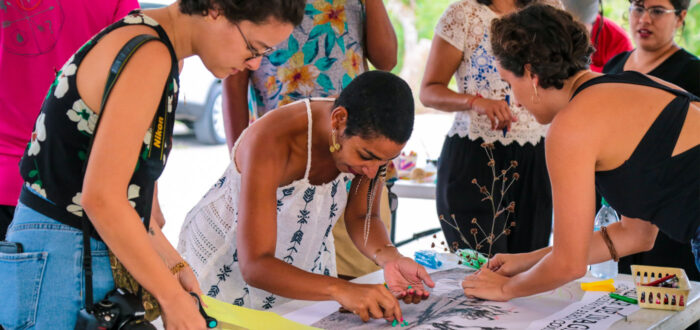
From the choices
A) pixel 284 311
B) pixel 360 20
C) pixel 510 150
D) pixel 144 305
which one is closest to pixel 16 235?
pixel 144 305

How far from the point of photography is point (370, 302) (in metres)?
1.61

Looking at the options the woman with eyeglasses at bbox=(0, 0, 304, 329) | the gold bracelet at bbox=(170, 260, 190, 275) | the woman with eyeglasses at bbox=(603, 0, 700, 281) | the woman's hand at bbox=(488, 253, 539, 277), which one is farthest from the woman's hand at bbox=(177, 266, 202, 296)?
the woman with eyeglasses at bbox=(603, 0, 700, 281)

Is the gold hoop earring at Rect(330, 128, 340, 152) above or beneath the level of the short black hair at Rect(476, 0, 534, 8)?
beneath

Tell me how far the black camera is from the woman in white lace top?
157 cm

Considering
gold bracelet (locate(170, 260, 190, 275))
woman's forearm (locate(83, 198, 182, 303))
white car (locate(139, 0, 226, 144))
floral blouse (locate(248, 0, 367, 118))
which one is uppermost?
floral blouse (locate(248, 0, 367, 118))

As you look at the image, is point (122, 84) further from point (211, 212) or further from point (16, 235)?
point (211, 212)

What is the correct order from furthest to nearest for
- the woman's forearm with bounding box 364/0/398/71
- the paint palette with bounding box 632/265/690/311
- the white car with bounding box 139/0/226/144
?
the white car with bounding box 139/0/226/144 → the woman's forearm with bounding box 364/0/398/71 → the paint palette with bounding box 632/265/690/311

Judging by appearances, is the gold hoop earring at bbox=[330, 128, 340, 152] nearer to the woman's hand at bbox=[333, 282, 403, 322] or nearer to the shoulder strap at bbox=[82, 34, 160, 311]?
the woman's hand at bbox=[333, 282, 403, 322]

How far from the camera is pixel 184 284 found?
1326 millimetres

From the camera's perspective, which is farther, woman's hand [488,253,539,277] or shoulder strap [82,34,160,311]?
woman's hand [488,253,539,277]

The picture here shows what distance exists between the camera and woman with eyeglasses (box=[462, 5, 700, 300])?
163cm

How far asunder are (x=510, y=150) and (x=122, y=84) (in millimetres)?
1758

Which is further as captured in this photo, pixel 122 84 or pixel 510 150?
pixel 510 150

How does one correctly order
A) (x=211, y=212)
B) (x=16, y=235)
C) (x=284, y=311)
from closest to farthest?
(x=16, y=235), (x=284, y=311), (x=211, y=212)
